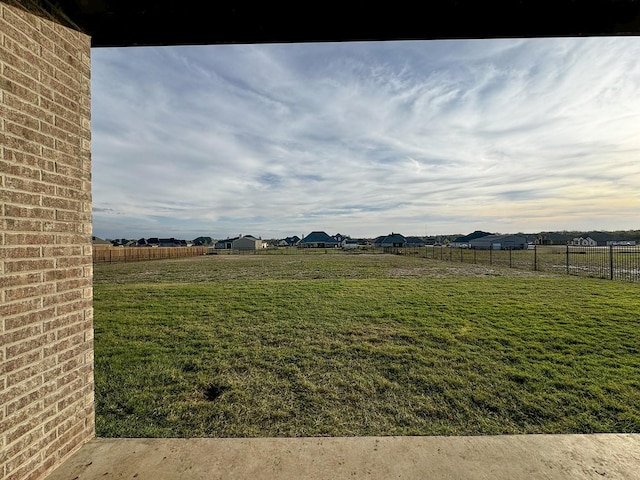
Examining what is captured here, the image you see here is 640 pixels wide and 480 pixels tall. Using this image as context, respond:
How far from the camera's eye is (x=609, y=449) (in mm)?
2277

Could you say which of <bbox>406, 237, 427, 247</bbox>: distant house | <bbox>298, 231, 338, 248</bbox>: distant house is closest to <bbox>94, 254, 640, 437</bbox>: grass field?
<bbox>298, 231, 338, 248</bbox>: distant house

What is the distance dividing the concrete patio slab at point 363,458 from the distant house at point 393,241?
75.7 metres

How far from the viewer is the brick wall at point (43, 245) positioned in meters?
1.78

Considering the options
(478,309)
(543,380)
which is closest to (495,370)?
(543,380)

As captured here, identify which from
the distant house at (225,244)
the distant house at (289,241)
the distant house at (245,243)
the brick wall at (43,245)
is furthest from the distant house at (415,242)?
the brick wall at (43,245)

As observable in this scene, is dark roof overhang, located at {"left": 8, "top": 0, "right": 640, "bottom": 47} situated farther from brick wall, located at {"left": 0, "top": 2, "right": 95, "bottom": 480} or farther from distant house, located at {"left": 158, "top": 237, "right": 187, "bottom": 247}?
distant house, located at {"left": 158, "top": 237, "right": 187, "bottom": 247}

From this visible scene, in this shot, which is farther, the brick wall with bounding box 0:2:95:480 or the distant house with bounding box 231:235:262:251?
the distant house with bounding box 231:235:262:251

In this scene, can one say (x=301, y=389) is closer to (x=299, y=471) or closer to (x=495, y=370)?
(x=299, y=471)

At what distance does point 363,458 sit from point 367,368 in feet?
6.17

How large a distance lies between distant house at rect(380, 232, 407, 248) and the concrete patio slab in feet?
248

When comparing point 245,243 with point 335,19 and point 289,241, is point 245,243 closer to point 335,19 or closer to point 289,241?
point 289,241

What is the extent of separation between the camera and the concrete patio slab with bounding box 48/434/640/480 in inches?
80.5

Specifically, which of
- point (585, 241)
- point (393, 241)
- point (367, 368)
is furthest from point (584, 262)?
point (585, 241)

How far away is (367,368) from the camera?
4.05 metres
